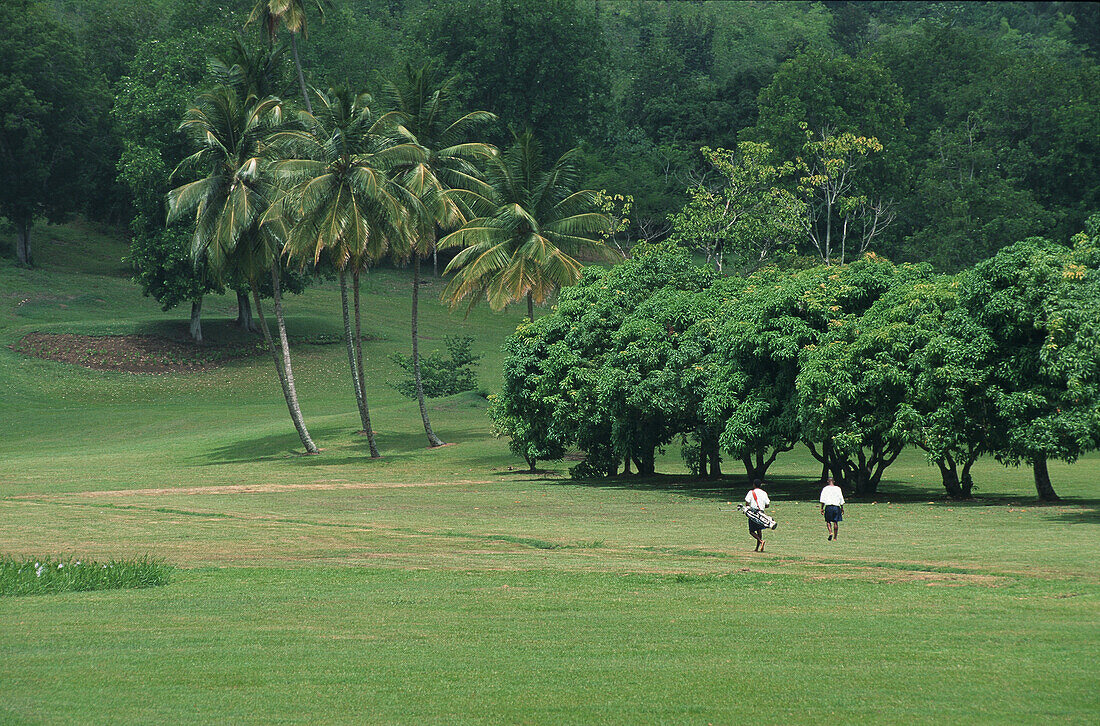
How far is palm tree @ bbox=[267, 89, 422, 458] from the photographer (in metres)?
47.4

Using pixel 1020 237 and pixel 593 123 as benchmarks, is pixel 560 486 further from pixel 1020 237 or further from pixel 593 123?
pixel 593 123

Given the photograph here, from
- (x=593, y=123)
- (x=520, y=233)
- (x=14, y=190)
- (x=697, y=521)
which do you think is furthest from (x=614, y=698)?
(x=593, y=123)

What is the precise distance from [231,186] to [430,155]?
952 centimetres

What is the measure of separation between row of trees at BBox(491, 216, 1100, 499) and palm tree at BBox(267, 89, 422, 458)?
8.70 metres

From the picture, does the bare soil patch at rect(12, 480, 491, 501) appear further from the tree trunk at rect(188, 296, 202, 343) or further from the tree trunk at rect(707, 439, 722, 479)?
the tree trunk at rect(188, 296, 202, 343)

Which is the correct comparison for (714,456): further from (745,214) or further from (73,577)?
(73,577)

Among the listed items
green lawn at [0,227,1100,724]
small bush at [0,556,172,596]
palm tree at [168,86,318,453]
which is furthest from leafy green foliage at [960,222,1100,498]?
palm tree at [168,86,318,453]

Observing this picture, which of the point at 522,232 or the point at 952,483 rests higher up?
the point at 522,232

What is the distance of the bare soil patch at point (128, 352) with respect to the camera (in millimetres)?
76312

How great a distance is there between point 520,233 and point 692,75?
8155cm

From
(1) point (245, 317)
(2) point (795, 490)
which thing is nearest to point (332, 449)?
(2) point (795, 490)

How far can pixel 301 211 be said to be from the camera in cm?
4709

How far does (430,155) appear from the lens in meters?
51.7

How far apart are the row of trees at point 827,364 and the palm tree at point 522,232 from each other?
470cm
